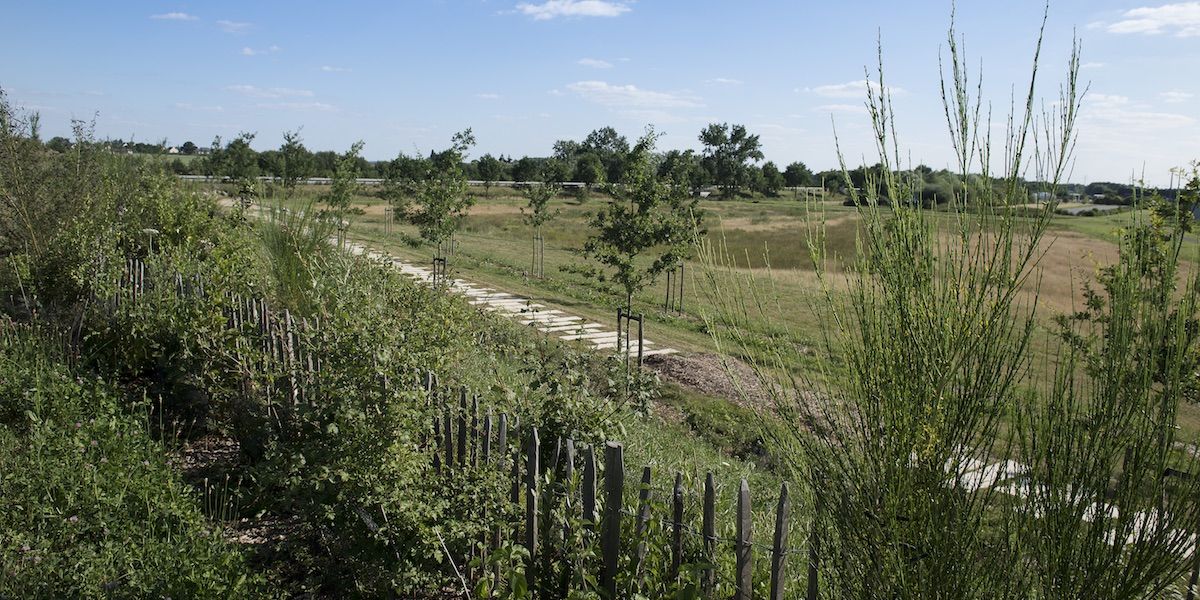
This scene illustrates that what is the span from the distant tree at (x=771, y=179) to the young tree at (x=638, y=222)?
2088 inches

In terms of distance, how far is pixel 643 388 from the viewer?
439 centimetres

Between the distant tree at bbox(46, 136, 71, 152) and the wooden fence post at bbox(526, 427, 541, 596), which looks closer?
the wooden fence post at bbox(526, 427, 541, 596)

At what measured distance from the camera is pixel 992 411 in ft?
6.62

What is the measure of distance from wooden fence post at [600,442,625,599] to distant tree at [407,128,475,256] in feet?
51.3

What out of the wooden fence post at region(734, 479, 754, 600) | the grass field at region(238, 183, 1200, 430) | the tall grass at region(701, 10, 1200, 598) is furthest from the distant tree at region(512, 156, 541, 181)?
the tall grass at region(701, 10, 1200, 598)

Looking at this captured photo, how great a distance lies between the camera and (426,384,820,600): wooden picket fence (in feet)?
8.68

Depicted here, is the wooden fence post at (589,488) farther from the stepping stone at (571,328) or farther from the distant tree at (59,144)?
the distant tree at (59,144)

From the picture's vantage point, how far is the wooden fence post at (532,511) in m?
3.42

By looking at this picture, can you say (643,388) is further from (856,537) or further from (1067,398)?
(1067,398)

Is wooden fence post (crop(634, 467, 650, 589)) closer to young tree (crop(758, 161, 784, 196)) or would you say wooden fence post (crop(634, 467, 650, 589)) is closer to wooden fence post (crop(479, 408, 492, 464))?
wooden fence post (crop(479, 408, 492, 464))

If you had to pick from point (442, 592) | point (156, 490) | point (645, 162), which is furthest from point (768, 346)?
point (645, 162)

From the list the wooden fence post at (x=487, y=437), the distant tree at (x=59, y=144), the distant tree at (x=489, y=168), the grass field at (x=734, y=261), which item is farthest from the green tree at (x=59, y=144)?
the distant tree at (x=489, y=168)

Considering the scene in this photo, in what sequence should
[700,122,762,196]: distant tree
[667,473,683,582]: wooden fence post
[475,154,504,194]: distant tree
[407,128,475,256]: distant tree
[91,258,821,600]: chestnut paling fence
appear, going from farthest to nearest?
[700,122,762,196]: distant tree < [475,154,504,194]: distant tree < [407,128,475,256]: distant tree < [667,473,683,582]: wooden fence post < [91,258,821,600]: chestnut paling fence

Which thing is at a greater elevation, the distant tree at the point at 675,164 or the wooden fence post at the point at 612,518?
the distant tree at the point at 675,164
